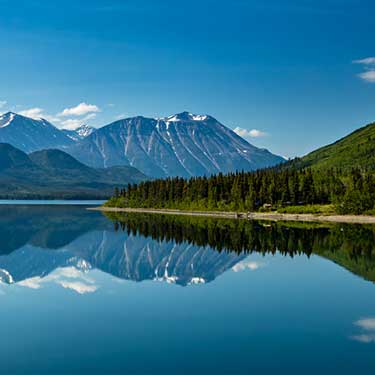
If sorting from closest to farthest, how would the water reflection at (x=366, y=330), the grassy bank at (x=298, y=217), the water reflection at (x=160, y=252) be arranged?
the water reflection at (x=366, y=330), the water reflection at (x=160, y=252), the grassy bank at (x=298, y=217)

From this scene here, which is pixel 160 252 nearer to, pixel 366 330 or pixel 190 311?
pixel 190 311

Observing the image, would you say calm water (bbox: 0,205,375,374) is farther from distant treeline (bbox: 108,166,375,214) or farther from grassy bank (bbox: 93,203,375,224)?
distant treeline (bbox: 108,166,375,214)

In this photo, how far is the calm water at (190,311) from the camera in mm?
23406

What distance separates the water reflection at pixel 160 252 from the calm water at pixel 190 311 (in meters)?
0.27

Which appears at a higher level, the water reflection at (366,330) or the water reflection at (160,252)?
the water reflection at (366,330)

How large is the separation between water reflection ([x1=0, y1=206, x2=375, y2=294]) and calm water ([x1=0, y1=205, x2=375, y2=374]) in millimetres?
272

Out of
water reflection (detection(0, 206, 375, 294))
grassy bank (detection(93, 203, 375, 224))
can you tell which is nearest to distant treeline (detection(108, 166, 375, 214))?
grassy bank (detection(93, 203, 375, 224))

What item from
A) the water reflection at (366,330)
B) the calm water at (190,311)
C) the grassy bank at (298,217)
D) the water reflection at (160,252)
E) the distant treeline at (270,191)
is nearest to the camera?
the calm water at (190,311)

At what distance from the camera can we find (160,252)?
236 ft

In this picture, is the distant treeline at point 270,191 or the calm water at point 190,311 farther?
the distant treeline at point 270,191

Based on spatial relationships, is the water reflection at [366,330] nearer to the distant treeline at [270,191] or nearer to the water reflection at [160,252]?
the water reflection at [160,252]

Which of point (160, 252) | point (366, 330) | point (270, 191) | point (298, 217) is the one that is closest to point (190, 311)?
point (366, 330)

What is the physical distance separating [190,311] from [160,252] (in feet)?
124

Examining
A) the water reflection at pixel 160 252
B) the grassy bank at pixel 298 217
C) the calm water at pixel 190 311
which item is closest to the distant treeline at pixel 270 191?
the grassy bank at pixel 298 217
